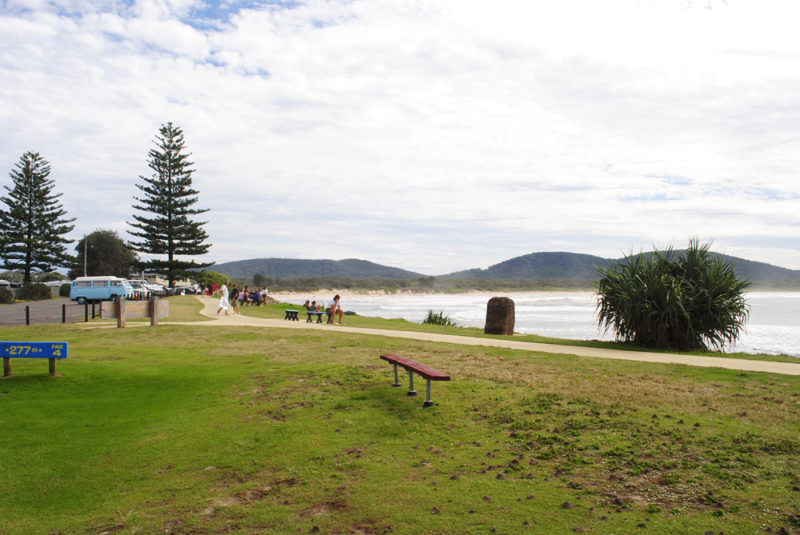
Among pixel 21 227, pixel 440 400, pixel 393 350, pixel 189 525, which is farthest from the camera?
pixel 21 227

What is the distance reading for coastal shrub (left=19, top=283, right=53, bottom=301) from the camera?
42.2 meters

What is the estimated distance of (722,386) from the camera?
284 inches

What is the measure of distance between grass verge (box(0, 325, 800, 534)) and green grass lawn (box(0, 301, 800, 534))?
0.8 inches

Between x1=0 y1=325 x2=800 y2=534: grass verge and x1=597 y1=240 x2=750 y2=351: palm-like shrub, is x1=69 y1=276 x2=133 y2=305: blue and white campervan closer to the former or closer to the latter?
x1=0 y1=325 x2=800 y2=534: grass verge

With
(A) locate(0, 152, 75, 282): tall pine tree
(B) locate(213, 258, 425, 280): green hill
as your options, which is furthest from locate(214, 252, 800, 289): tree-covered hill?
(A) locate(0, 152, 75, 282): tall pine tree

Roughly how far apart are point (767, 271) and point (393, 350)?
365 feet

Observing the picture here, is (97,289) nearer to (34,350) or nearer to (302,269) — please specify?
(34,350)

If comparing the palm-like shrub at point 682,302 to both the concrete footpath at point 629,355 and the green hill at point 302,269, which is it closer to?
the concrete footpath at point 629,355

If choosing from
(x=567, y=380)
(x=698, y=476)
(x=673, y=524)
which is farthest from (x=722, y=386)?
(x=673, y=524)

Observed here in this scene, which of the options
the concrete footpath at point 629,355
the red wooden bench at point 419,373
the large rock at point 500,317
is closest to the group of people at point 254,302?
the large rock at point 500,317

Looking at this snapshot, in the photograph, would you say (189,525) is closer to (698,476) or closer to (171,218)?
(698,476)

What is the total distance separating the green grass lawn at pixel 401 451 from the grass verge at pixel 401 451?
0.07 feet

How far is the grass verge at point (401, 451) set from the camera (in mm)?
3914

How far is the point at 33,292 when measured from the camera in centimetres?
4319
